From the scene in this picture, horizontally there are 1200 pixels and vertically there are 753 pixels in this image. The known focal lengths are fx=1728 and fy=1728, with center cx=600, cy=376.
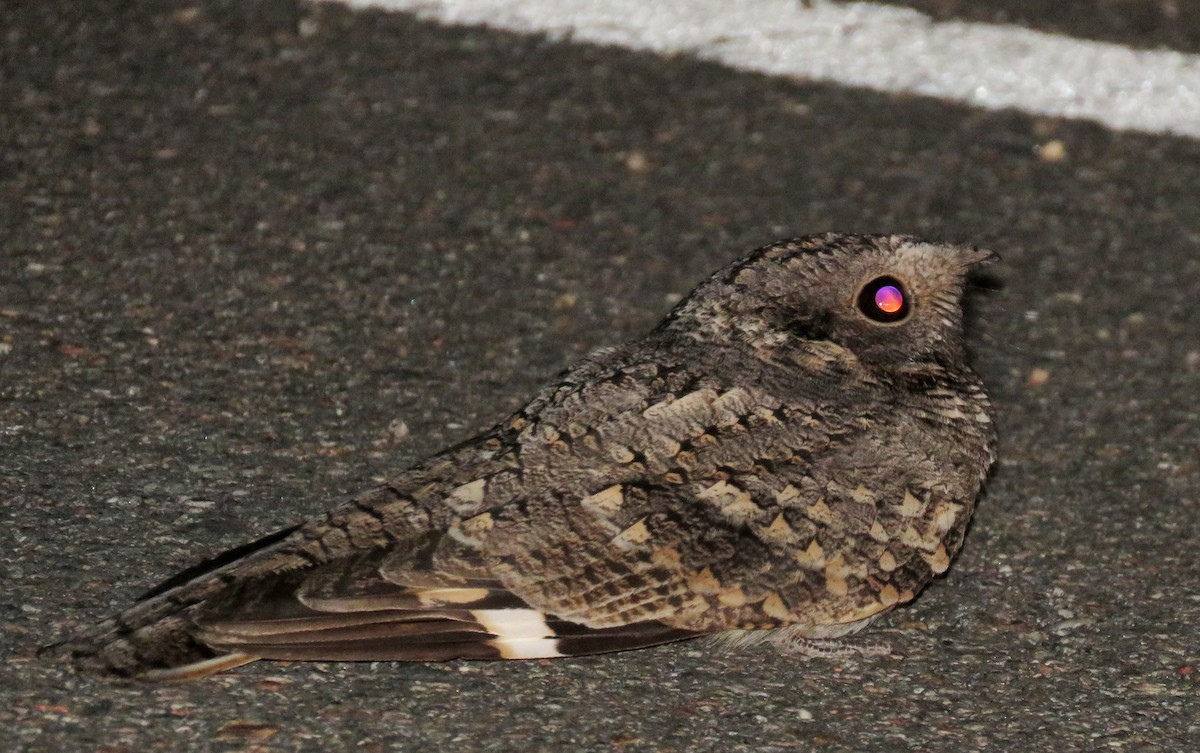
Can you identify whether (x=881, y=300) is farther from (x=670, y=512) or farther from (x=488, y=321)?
(x=488, y=321)

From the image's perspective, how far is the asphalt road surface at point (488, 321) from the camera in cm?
295

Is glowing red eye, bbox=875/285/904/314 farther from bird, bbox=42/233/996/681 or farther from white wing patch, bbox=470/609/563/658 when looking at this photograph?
white wing patch, bbox=470/609/563/658

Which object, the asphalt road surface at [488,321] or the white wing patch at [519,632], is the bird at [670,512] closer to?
the white wing patch at [519,632]

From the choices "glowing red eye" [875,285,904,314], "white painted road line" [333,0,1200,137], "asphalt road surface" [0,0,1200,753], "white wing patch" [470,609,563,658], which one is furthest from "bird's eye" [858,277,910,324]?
"white painted road line" [333,0,1200,137]

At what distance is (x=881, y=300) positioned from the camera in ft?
11.3

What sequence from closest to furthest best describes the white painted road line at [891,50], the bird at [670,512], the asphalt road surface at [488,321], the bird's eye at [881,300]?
1. the bird at [670,512]
2. the asphalt road surface at [488,321]
3. the bird's eye at [881,300]
4. the white painted road line at [891,50]

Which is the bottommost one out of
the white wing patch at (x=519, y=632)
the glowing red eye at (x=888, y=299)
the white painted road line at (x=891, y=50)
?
the white wing patch at (x=519, y=632)

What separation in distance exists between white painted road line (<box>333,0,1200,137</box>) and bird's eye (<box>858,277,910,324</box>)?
1.96m

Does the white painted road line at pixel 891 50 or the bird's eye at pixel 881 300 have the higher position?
the white painted road line at pixel 891 50

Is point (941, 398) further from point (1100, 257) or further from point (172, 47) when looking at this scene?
point (172, 47)

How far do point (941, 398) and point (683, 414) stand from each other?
60 cm

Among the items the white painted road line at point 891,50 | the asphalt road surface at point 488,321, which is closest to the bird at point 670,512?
the asphalt road surface at point 488,321

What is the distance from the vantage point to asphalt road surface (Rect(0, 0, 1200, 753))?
2.95 metres

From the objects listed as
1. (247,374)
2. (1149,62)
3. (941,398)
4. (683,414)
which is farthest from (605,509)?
(1149,62)
